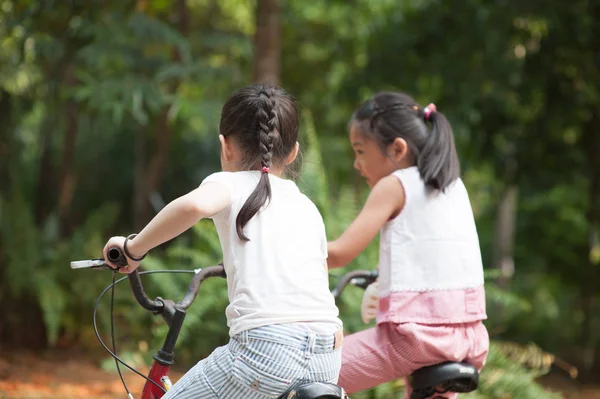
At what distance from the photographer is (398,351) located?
2918mm

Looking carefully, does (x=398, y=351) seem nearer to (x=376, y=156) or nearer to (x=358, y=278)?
(x=358, y=278)

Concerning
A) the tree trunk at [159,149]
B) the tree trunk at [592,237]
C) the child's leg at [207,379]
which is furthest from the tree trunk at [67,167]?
the child's leg at [207,379]

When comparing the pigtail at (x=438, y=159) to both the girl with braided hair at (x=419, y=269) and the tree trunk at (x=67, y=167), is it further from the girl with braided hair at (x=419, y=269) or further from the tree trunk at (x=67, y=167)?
the tree trunk at (x=67, y=167)

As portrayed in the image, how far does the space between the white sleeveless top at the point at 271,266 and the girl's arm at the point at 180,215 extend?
0.05 m

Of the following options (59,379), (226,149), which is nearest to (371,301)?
(226,149)

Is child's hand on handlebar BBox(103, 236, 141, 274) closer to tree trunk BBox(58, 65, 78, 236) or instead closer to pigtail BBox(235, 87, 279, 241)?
pigtail BBox(235, 87, 279, 241)

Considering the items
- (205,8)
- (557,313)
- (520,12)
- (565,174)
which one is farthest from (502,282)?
(205,8)

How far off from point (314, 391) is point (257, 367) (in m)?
0.17

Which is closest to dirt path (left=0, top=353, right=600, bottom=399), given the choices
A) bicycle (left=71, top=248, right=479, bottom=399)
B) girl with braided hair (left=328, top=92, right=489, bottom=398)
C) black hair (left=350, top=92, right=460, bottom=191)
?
bicycle (left=71, top=248, right=479, bottom=399)

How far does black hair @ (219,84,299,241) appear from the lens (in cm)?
240

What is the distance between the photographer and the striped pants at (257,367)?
7.28 ft

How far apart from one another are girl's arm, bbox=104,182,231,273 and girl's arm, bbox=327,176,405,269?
735 millimetres

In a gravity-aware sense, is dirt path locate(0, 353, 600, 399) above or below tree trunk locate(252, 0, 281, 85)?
below

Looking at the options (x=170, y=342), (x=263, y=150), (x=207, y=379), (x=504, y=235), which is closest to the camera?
(x=207, y=379)
